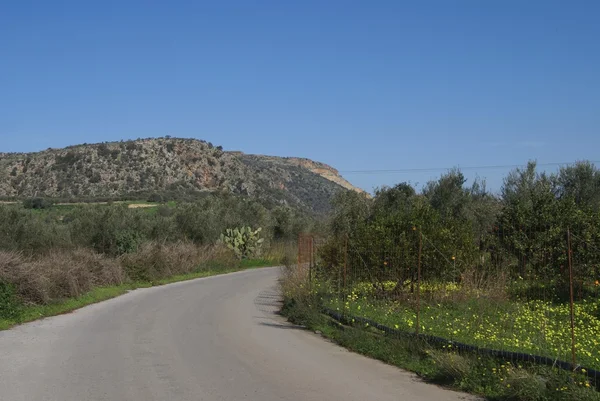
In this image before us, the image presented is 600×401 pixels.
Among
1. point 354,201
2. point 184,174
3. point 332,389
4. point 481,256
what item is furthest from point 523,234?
point 184,174

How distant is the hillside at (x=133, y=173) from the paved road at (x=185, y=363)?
63.1 meters

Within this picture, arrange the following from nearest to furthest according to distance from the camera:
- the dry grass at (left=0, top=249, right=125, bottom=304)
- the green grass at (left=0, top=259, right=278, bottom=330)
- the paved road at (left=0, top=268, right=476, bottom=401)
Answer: the paved road at (left=0, top=268, right=476, bottom=401)
the green grass at (left=0, top=259, right=278, bottom=330)
the dry grass at (left=0, top=249, right=125, bottom=304)

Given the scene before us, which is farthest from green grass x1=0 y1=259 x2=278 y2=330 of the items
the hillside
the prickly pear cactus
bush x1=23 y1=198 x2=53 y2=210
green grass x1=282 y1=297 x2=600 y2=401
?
the hillside

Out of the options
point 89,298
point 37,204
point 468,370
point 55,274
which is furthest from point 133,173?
point 468,370

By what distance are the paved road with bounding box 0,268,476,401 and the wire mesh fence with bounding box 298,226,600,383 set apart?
6.13ft

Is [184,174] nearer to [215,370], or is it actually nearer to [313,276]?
[313,276]

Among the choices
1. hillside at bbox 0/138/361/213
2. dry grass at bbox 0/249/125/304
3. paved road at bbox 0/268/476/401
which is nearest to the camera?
paved road at bbox 0/268/476/401

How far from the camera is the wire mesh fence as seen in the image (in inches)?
531

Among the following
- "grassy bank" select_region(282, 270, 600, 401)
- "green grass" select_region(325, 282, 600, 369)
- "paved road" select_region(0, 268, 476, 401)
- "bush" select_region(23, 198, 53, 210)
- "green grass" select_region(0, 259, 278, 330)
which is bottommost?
"green grass" select_region(0, 259, 278, 330)

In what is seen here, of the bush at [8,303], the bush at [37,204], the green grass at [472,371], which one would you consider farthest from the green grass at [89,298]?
the bush at [37,204]

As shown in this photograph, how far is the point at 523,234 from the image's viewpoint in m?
18.6

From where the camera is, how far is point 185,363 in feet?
37.4

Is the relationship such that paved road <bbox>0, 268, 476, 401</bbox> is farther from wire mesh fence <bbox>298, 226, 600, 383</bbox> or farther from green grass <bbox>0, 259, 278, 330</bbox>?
wire mesh fence <bbox>298, 226, 600, 383</bbox>

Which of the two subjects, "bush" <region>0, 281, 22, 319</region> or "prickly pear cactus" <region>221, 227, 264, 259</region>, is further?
"prickly pear cactus" <region>221, 227, 264, 259</region>
